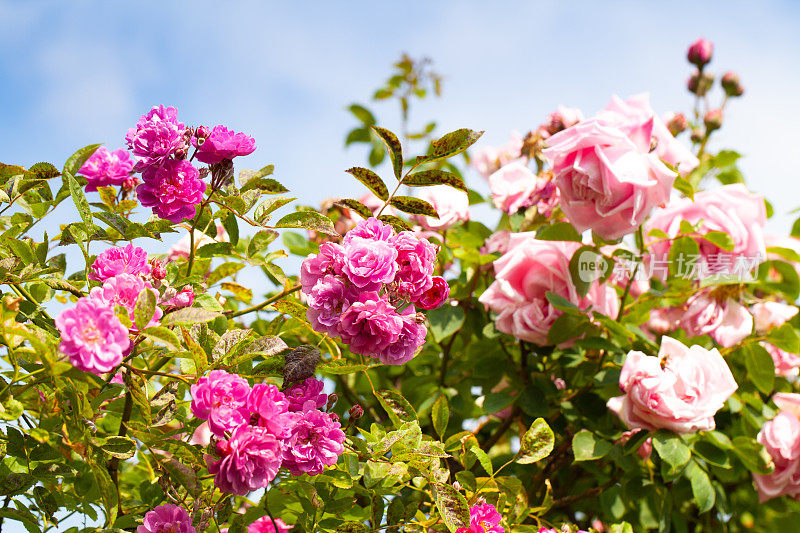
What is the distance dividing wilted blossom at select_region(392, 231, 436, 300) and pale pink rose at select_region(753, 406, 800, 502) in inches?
32.2

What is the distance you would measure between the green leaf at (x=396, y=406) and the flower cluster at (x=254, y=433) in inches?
5.2

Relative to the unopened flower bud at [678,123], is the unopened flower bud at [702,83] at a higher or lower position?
higher

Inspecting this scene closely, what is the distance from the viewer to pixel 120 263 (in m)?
0.75

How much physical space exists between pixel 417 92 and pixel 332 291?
1137 mm

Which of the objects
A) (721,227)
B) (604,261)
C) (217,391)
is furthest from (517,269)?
(217,391)

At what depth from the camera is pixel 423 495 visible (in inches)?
37.4

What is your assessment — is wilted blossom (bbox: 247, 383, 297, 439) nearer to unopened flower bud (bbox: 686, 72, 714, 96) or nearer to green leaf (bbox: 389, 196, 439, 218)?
green leaf (bbox: 389, 196, 439, 218)

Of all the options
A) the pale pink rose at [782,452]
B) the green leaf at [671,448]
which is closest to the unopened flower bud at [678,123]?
the pale pink rose at [782,452]

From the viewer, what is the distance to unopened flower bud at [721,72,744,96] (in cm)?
177

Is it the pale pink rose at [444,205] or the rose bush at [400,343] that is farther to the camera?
the pale pink rose at [444,205]

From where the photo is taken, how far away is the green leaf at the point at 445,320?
3.79 ft

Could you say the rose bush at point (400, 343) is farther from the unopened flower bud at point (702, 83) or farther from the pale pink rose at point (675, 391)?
the unopened flower bud at point (702, 83)

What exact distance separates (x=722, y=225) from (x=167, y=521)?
104 centimetres

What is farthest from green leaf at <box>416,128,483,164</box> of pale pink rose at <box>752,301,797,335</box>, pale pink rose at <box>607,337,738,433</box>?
pale pink rose at <box>752,301,797,335</box>
